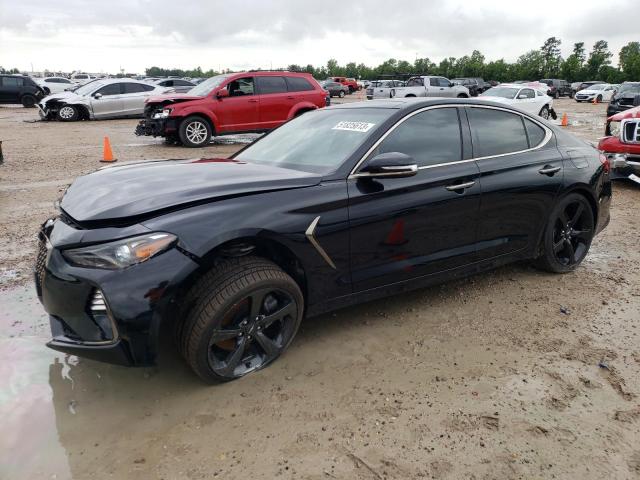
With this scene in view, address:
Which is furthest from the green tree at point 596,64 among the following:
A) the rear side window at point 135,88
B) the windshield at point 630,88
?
the rear side window at point 135,88

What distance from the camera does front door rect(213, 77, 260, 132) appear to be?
12539 millimetres

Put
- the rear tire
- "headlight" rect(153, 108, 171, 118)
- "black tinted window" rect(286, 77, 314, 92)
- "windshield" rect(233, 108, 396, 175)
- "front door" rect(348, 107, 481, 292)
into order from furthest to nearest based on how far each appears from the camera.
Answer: the rear tire, "black tinted window" rect(286, 77, 314, 92), "headlight" rect(153, 108, 171, 118), "windshield" rect(233, 108, 396, 175), "front door" rect(348, 107, 481, 292)

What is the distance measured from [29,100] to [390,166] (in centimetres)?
2792

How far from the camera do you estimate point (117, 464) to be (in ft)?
7.86

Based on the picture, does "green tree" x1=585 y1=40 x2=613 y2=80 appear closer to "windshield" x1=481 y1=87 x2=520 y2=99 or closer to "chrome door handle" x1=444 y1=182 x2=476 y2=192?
"windshield" x1=481 y1=87 x2=520 y2=99

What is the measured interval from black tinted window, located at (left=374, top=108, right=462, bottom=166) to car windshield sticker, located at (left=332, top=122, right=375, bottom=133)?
0.56ft

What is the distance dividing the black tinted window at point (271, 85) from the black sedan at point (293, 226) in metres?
9.13

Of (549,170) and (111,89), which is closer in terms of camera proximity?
(549,170)

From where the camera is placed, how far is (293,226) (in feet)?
9.89

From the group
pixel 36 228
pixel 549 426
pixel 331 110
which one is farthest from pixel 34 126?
pixel 549 426

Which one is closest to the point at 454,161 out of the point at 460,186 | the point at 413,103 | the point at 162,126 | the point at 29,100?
the point at 460,186

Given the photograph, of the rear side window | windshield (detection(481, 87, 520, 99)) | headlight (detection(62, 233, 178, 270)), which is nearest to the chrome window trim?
headlight (detection(62, 233, 178, 270))

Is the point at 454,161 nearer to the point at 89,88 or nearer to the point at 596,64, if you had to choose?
the point at 89,88

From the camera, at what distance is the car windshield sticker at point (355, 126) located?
3582 mm
